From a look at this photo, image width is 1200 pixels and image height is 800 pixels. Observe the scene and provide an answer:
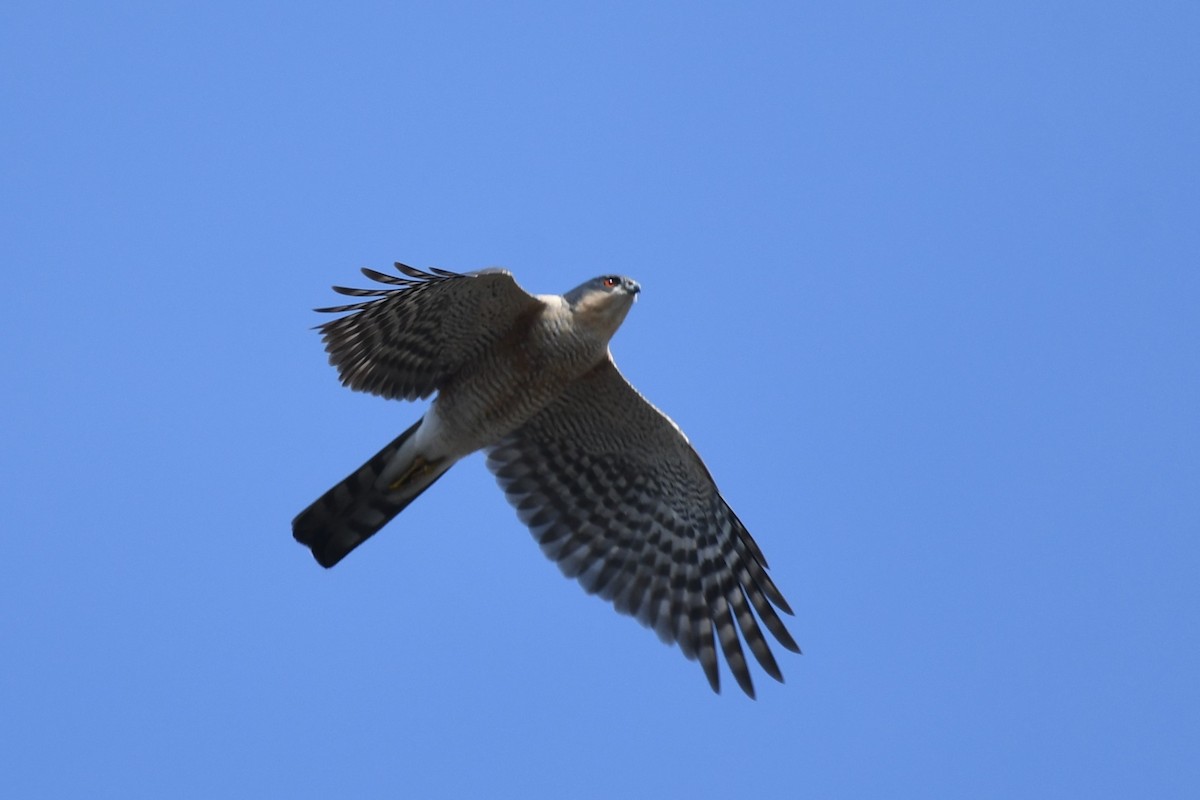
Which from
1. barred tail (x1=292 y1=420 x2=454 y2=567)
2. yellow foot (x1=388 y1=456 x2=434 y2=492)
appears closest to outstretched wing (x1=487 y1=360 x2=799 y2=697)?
yellow foot (x1=388 y1=456 x2=434 y2=492)

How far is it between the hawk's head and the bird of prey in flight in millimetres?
10

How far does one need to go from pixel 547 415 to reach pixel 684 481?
4.04 ft

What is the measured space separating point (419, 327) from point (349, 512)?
151cm

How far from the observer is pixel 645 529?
10.9 m

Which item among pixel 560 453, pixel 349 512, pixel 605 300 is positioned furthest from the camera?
pixel 560 453

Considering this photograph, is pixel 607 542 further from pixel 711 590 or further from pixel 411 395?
pixel 411 395

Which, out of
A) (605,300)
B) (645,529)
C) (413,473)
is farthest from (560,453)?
(605,300)

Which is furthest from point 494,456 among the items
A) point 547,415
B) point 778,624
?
point 778,624

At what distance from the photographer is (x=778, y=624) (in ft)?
34.6

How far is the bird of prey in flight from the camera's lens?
9461 millimetres

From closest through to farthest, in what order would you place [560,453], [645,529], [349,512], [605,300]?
1. [605,300]
2. [349,512]
3. [560,453]
4. [645,529]

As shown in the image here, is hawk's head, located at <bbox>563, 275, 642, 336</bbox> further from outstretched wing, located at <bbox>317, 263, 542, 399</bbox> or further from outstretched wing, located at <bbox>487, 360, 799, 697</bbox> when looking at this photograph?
outstretched wing, located at <bbox>487, 360, 799, 697</bbox>

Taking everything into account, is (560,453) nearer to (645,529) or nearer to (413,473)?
(645,529)

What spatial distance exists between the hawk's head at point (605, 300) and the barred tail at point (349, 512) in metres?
1.56
